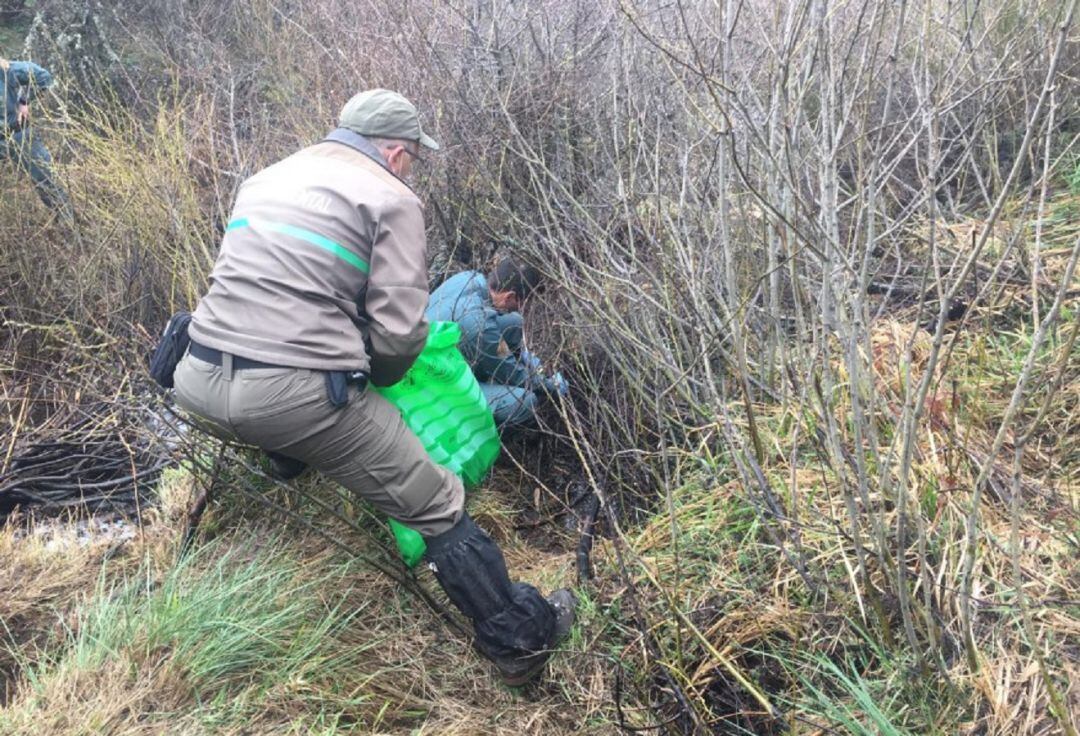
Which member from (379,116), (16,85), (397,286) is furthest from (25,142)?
(397,286)

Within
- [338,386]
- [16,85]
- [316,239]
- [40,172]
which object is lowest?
[40,172]

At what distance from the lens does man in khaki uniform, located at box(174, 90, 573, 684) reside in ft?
Result: 8.13

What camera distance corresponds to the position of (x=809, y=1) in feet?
6.59

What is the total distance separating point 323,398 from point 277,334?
0.75ft

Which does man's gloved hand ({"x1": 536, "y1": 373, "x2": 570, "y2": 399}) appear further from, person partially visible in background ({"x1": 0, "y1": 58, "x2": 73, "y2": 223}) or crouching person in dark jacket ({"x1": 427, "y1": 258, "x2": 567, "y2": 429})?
person partially visible in background ({"x1": 0, "y1": 58, "x2": 73, "y2": 223})

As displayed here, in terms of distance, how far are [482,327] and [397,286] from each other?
3.39 ft

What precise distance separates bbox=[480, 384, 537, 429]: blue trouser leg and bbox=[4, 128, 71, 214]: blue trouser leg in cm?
255

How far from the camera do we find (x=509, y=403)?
3.68 m

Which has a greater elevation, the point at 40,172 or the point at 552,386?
the point at 40,172

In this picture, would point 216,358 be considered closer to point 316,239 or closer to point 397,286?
point 316,239

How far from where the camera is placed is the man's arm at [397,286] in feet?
8.36

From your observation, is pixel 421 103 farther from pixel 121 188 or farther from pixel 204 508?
pixel 204 508

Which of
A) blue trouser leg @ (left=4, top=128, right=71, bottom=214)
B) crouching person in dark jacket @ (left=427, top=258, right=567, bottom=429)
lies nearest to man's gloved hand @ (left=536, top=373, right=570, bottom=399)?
crouching person in dark jacket @ (left=427, top=258, right=567, bottom=429)

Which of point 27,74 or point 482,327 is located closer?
point 482,327
